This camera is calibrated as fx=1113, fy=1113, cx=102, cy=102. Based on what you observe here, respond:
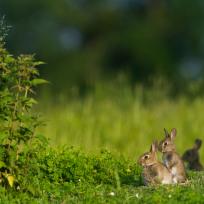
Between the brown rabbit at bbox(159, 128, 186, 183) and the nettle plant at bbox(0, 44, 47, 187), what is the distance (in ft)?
5.18

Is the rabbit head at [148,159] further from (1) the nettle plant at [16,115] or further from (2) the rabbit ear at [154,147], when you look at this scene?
(1) the nettle plant at [16,115]

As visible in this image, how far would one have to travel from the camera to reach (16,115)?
38.0ft

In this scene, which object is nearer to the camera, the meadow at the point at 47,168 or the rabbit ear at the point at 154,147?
the meadow at the point at 47,168

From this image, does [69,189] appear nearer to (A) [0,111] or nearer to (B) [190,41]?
(A) [0,111]

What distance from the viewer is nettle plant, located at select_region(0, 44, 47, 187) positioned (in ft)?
37.8

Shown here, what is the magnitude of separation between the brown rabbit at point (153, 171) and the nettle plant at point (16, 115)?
4.11 ft

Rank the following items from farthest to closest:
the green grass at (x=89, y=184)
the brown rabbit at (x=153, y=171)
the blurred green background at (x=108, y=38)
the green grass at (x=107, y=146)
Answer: the blurred green background at (x=108, y=38)
the brown rabbit at (x=153, y=171)
the green grass at (x=107, y=146)
the green grass at (x=89, y=184)

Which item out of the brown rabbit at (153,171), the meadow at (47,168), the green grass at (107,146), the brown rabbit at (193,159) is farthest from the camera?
the brown rabbit at (193,159)

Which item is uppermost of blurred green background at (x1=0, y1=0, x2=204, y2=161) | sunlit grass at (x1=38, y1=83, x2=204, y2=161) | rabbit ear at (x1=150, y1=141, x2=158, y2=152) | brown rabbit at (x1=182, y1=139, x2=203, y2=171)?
blurred green background at (x1=0, y1=0, x2=204, y2=161)

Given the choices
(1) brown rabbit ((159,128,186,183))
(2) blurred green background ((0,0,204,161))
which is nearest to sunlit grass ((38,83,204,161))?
(1) brown rabbit ((159,128,186,183))

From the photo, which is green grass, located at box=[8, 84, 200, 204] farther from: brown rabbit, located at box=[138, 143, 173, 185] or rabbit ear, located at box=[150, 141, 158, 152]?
rabbit ear, located at box=[150, 141, 158, 152]

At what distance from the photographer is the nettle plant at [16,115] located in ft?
37.8

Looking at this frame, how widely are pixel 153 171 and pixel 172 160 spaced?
0.42 meters

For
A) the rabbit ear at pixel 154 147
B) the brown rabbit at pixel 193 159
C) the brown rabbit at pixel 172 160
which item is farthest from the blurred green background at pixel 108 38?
the rabbit ear at pixel 154 147
